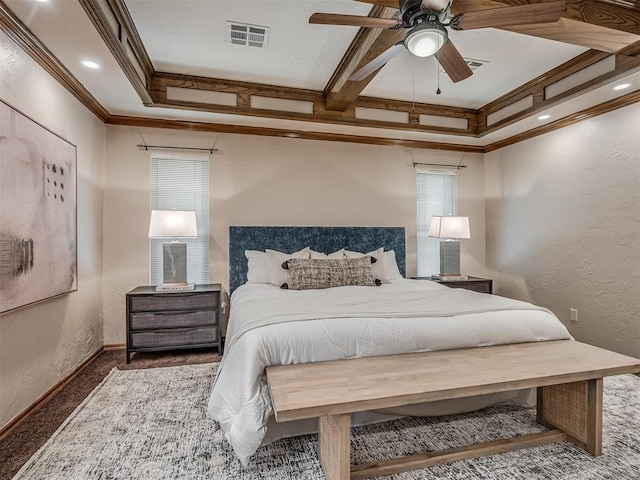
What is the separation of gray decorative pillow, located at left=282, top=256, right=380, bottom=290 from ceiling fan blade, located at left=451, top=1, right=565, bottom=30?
2262 mm

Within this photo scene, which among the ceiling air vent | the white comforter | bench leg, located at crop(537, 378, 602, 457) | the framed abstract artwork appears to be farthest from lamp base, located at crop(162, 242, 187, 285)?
bench leg, located at crop(537, 378, 602, 457)

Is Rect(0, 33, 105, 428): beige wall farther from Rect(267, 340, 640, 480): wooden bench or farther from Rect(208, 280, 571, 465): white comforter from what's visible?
Rect(267, 340, 640, 480): wooden bench

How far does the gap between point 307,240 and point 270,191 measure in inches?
29.3

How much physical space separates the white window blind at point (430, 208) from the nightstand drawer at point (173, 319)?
2769 millimetres

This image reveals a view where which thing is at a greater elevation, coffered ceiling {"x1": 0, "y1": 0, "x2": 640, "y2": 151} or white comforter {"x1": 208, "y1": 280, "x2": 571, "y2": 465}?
coffered ceiling {"x1": 0, "y1": 0, "x2": 640, "y2": 151}

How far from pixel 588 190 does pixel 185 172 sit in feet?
14.1

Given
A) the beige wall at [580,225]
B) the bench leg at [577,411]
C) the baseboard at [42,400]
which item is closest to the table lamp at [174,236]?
the baseboard at [42,400]

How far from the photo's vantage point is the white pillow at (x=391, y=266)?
4133 mm

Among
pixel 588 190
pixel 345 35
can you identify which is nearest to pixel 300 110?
pixel 345 35

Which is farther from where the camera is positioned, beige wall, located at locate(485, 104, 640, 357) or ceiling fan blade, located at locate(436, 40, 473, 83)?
beige wall, located at locate(485, 104, 640, 357)

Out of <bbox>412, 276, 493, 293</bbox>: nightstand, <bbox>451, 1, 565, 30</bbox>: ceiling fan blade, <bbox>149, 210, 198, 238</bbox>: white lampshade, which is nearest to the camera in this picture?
<bbox>451, 1, 565, 30</bbox>: ceiling fan blade

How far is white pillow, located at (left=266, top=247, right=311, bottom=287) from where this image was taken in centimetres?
354

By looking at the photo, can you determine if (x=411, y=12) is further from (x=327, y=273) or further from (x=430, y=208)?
(x=430, y=208)

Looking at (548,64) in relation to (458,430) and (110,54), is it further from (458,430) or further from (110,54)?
(110,54)
